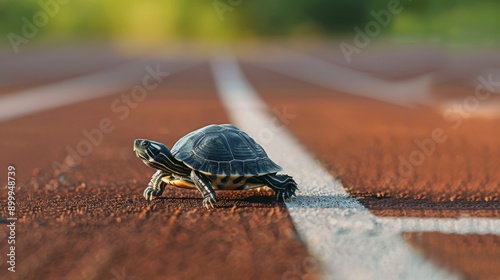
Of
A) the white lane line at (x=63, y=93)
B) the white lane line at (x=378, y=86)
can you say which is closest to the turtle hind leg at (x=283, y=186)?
the white lane line at (x=63, y=93)

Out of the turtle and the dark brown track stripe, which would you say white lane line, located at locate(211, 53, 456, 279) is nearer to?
the dark brown track stripe

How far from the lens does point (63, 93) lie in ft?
44.9

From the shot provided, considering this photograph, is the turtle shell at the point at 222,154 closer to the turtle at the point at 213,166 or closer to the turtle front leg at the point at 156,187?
the turtle at the point at 213,166

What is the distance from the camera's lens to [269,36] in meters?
63.7

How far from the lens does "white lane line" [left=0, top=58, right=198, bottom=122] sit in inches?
405

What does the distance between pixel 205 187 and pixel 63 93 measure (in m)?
10.5

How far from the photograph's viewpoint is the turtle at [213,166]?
3.88m

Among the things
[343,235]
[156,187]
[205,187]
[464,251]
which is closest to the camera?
[464,251]

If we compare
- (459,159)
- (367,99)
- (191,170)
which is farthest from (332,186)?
(367,99)

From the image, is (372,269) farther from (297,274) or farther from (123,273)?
(123,273)

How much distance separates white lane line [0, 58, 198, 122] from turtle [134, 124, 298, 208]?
16.9ft

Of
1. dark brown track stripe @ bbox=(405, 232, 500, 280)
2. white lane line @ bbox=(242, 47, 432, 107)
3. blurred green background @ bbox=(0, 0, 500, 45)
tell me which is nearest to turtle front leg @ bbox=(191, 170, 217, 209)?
dark brown track stripe @ bbox=(405, 232, 500, 280)

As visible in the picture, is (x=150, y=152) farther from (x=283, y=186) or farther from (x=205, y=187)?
(x=283, y=186)

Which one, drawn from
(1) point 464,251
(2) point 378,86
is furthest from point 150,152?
(2) point 378,86
